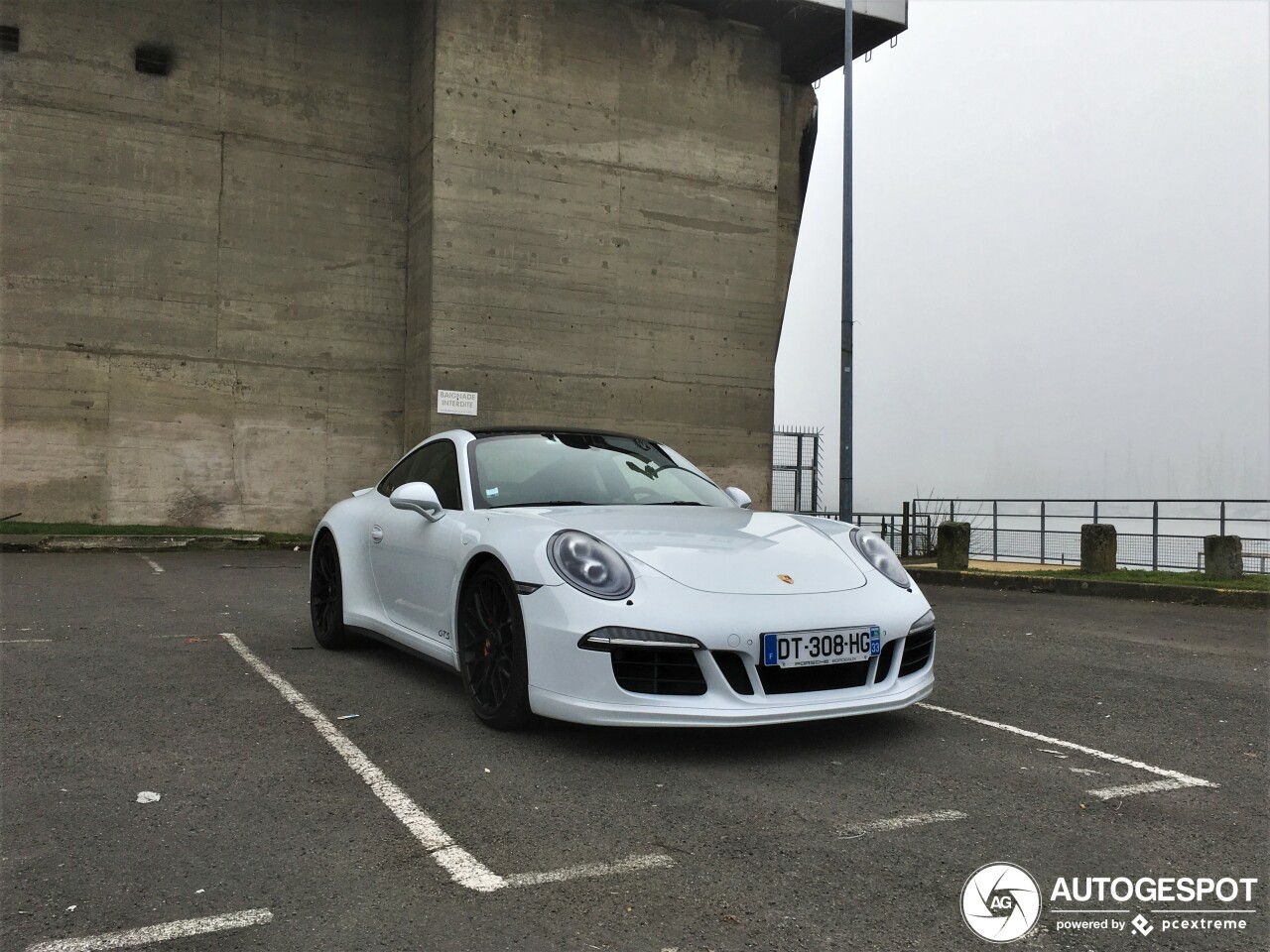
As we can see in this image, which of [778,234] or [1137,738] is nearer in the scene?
[1137,738]

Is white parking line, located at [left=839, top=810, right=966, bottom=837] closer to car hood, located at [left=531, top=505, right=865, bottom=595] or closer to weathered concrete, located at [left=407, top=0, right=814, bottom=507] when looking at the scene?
car hood, located at [left=531, top=505, right=865, bottom=595]

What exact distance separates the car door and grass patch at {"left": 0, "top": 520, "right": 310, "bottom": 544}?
40.1 ft

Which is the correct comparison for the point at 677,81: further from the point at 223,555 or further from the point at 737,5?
the point at 223,555

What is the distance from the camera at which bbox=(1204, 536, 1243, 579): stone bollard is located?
11234 millimetres

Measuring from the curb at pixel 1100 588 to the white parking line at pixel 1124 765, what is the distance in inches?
260

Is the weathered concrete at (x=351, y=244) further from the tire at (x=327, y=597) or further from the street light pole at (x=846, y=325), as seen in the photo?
the tire at (x=327, y=597)

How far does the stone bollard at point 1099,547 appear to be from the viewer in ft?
42.0

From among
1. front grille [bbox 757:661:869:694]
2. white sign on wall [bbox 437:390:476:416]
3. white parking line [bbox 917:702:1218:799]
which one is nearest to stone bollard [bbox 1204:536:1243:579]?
white parking line [bbox 917:702:1218:799]

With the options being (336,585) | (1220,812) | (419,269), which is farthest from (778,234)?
(1220,812)

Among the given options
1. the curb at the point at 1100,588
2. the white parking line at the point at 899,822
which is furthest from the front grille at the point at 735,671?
the curb at the point at 1100,588

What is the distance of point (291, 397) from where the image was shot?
19156 millimetres

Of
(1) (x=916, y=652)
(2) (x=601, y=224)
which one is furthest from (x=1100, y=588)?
(2) (x=601, y=224)

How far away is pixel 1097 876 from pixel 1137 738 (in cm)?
171

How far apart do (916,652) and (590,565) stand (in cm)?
137
